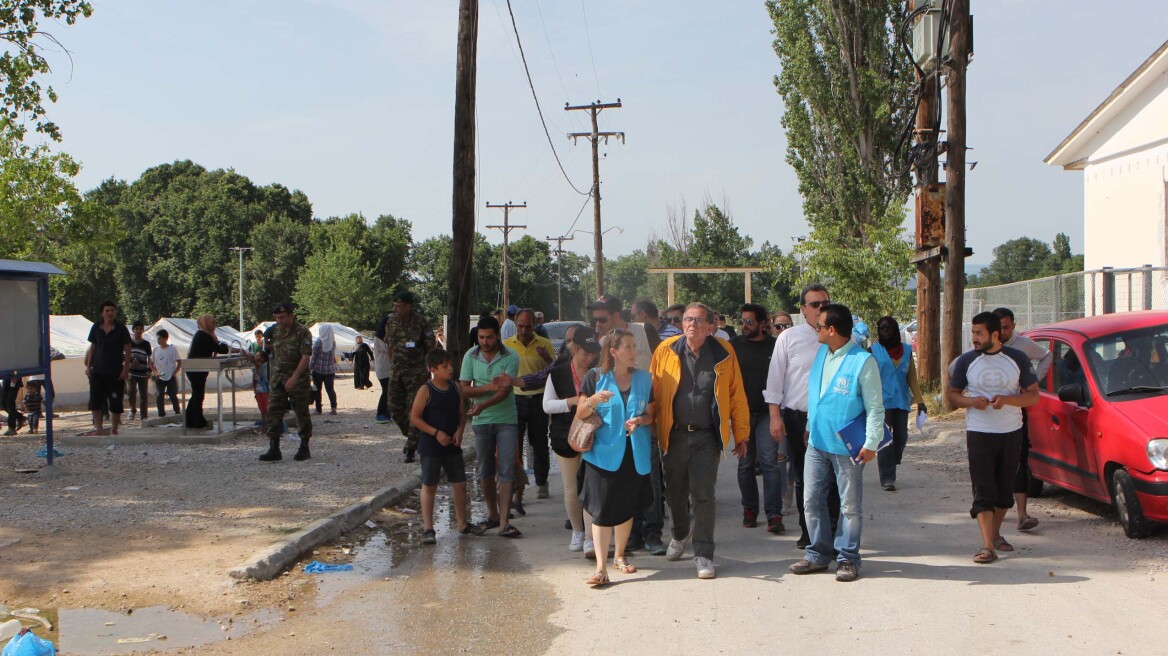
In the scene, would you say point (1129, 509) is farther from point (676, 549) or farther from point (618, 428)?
point (618, 428)

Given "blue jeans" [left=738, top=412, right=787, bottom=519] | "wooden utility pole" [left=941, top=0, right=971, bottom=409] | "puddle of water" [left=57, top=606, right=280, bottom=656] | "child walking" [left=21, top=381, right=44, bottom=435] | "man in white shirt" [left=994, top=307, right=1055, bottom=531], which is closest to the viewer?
"puddle of water" [left=57, top=606, right=280, bottom=656]

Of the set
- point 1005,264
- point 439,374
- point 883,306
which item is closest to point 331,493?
point 439,374

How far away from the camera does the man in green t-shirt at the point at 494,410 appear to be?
26.6ft

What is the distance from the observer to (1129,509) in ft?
23.8

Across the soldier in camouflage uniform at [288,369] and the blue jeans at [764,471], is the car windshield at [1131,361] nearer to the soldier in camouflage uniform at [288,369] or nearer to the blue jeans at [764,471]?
the blue jeans at [764,471]

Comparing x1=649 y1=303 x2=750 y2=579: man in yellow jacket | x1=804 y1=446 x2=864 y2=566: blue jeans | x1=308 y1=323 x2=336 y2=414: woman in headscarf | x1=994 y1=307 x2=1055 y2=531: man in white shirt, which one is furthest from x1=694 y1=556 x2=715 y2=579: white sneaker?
x1=308 y1=323 x2=336 y2=414: woman in headscarf

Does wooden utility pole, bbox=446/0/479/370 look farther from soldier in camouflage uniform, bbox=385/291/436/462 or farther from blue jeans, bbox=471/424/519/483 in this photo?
blue jeans, bbox=471/424/519/483

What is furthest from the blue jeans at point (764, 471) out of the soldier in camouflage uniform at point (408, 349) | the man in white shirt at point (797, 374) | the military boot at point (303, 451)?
the military boot at point (303, 451)

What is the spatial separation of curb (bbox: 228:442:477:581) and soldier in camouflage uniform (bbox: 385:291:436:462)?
1.38 metres

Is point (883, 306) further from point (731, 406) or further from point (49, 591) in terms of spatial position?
point (49, 591)

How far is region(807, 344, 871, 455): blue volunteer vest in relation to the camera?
20.9 feet

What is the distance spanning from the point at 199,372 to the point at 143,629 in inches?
365

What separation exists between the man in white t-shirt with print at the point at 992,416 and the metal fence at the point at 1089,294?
7.81 metres

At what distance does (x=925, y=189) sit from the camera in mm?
14961
